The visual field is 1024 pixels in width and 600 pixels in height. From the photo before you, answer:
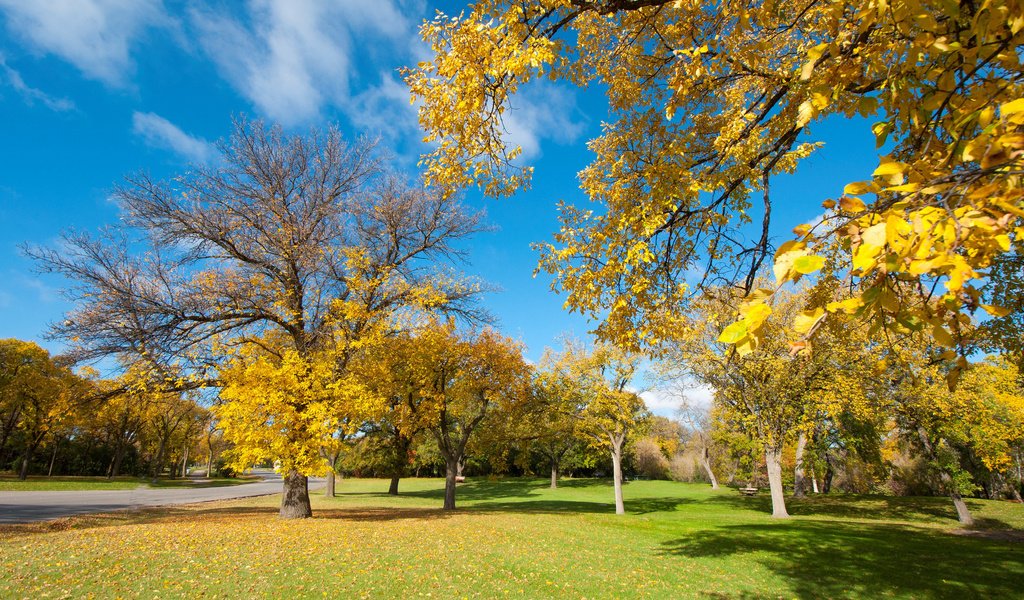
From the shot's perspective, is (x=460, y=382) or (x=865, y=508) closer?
(x=460, y=382)

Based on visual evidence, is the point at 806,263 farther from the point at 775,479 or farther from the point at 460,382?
the point at 775,479

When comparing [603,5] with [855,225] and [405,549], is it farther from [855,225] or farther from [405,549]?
[405,549]

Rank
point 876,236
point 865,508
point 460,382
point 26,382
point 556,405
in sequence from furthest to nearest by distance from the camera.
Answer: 1. point 26,382
2. point 865,508
3. point 556,405
4. point 460,382
5. point 876,236

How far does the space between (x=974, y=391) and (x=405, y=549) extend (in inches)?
873

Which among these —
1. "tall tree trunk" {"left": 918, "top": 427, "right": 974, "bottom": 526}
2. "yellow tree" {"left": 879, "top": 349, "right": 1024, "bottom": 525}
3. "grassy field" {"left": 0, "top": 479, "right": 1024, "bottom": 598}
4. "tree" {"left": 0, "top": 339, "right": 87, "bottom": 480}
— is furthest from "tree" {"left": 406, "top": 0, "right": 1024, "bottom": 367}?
"tree" {"left": 0, "top": 339, "right": 87, "bottom": 480}

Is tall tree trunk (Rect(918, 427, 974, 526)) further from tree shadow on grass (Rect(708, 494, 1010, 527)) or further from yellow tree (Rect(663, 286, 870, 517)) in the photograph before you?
yellow tree (Rect(663, 286, 870, 517))

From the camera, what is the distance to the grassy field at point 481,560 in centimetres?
647

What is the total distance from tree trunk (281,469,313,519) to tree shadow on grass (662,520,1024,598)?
35.9ft

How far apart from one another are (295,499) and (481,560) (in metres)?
8.06

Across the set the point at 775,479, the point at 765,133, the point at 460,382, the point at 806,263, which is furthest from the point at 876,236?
the point at 775,479

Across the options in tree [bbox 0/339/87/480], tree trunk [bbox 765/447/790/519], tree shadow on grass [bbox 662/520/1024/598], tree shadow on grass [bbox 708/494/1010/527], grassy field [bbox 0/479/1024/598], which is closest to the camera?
grassy field [bbox 0/479/1024/598]

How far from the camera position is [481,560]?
886cm

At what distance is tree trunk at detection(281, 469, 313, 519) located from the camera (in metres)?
13.7

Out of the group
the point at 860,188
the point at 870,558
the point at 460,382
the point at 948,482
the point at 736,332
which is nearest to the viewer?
the point at 736,332
